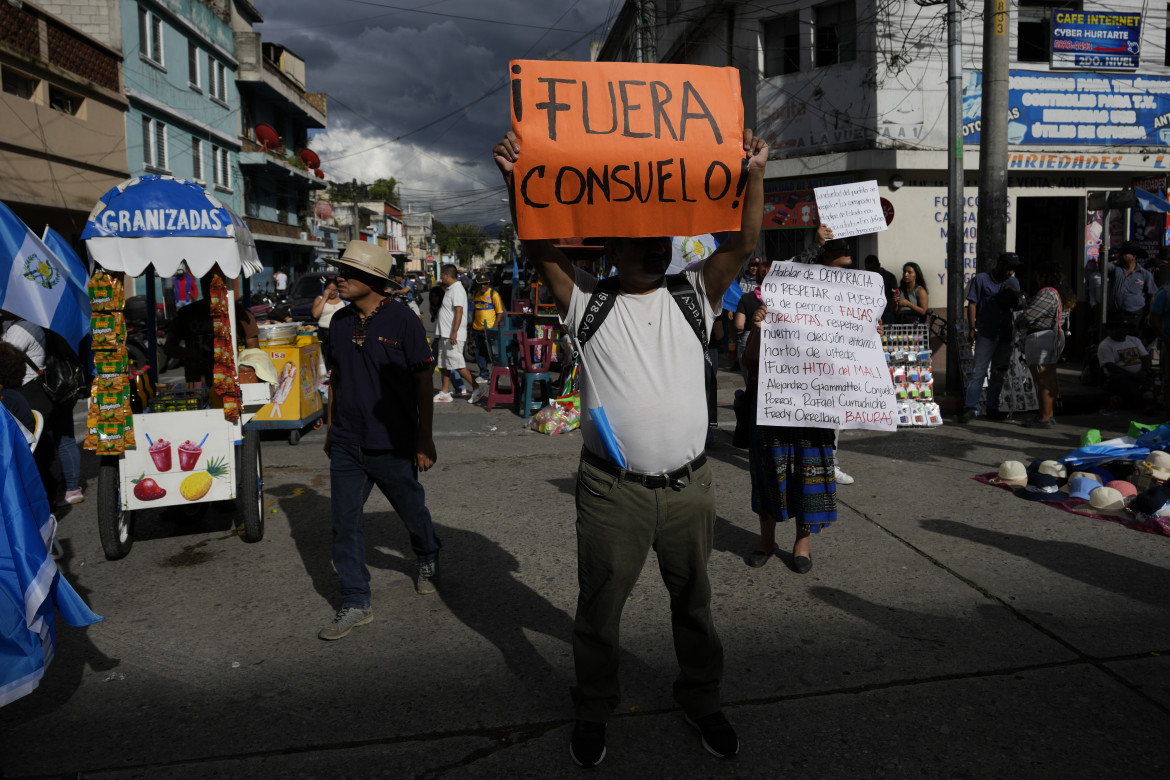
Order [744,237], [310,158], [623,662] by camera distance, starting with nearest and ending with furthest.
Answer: [744,237] < [623,662] < [310,158]

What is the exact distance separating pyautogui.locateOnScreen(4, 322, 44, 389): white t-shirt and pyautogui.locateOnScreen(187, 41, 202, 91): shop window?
2465 cm

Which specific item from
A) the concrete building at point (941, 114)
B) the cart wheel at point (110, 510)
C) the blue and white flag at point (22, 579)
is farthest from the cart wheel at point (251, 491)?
the concrete building at point (941, 114)

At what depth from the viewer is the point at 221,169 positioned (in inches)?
1228

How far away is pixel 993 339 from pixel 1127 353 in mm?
1826

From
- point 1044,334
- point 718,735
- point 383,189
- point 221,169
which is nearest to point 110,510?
point 718,735

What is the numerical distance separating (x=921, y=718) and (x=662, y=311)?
72.6 inches

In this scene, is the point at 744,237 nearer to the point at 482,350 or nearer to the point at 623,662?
the point at 623,662

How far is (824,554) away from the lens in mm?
5188

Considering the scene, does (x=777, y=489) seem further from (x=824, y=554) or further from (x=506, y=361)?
(x=506, y=361)

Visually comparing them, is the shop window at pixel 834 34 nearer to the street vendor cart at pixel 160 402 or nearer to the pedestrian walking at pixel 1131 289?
the pedestrian walking at pixel 1131 289

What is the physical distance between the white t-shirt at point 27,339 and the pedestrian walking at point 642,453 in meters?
5.35

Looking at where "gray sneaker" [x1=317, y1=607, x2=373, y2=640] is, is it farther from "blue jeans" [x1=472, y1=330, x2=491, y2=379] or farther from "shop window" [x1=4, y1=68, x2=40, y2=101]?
"shop window" [x1=4, y1=68, x2=40, y2=101]

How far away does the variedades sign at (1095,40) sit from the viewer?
597 inches

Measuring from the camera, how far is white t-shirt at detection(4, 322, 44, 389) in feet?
21.4
